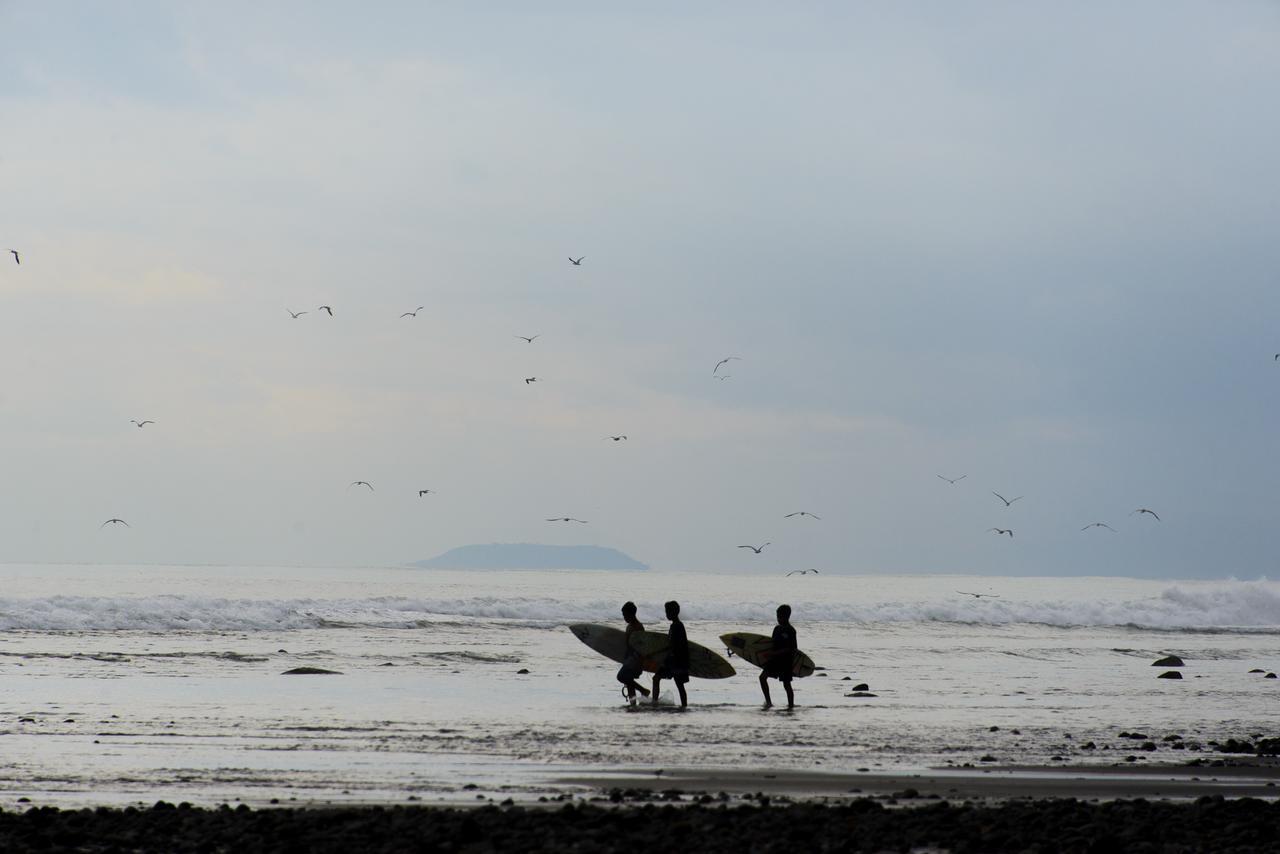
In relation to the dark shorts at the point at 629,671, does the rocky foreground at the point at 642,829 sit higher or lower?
lower

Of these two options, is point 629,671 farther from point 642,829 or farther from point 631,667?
point 642,829

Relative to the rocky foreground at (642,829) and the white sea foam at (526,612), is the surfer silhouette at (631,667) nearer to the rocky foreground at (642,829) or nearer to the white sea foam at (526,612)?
the rocky foreground at (642,829)

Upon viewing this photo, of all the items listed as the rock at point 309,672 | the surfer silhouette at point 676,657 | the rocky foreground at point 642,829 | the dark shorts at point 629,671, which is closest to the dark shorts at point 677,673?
the surfer silhouette at point 676,657

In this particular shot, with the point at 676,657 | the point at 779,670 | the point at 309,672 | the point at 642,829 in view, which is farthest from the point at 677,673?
the point at 642,829

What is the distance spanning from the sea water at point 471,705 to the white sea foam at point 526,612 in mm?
252

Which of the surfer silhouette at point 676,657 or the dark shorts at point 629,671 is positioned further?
the dark shorts at point 629,671

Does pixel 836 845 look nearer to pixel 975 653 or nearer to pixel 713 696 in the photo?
pixel 713 696

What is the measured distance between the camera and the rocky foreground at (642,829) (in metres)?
9.07

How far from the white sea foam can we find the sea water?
252mm

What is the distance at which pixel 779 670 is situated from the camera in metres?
21.1

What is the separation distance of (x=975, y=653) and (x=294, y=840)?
31219 millimetres

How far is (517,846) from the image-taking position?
8945 mm

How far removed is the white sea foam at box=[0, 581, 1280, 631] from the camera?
4125 centimetres

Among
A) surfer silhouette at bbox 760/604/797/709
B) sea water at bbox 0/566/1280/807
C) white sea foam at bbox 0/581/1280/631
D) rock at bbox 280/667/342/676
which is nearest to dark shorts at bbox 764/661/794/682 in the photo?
surfer silhouette at bbox 760/604/797/709
